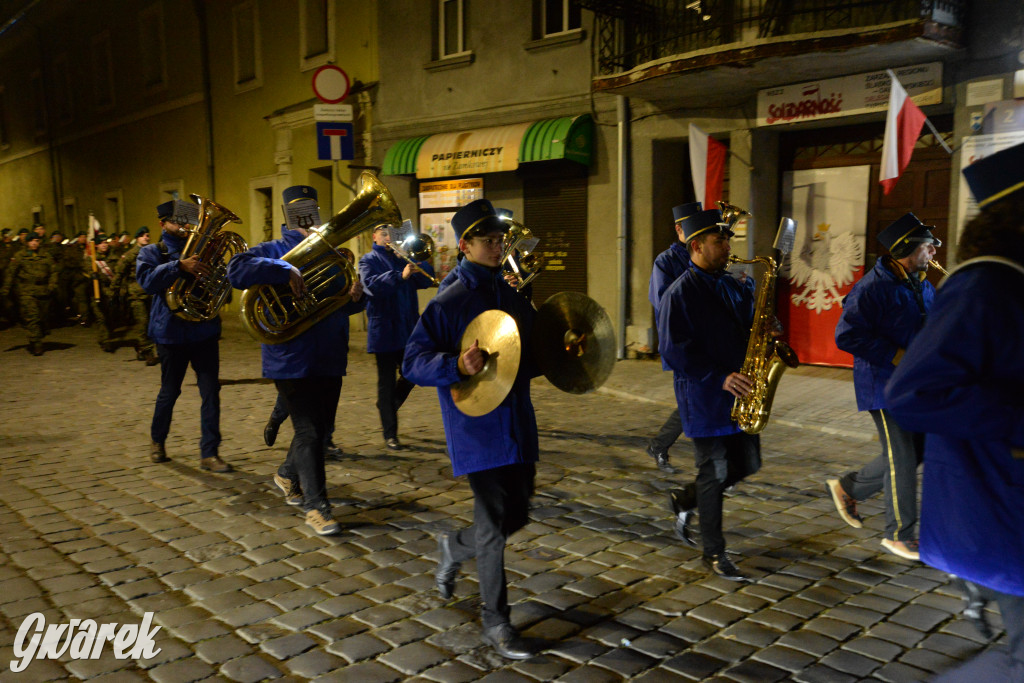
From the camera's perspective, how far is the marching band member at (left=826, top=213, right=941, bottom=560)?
4.57 m

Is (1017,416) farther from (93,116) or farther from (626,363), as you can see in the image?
(93,116)

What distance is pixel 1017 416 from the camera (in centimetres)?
227

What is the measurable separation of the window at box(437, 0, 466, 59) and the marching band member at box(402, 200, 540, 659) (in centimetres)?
1337

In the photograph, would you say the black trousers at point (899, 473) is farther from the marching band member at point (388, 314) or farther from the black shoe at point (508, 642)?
the marching band member at point (388, 314)

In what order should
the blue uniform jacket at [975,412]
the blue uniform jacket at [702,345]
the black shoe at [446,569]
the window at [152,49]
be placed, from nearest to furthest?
the blue uniform jacket at [975,412] → the black shoe at [446,569] → the blue uniform jacket at [702,345] → the window at [152,49]

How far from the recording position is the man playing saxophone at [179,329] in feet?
21.8

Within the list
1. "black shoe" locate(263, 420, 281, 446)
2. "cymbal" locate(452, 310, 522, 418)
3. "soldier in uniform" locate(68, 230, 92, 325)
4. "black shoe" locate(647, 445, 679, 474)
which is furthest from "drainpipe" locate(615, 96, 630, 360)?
"soldier in uniform" locate(68, 230, 92, 325)

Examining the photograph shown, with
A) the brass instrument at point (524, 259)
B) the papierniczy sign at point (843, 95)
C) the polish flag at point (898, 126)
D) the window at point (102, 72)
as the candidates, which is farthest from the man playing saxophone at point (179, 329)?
the window at point (102, 72)

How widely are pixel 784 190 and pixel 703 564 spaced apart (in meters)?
8.93

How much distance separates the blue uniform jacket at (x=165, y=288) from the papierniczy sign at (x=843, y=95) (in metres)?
8.32

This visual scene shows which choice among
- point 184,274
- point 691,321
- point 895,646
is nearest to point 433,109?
point 184,274

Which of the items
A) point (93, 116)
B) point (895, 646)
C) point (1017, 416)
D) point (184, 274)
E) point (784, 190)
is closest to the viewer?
point (1017, 416)

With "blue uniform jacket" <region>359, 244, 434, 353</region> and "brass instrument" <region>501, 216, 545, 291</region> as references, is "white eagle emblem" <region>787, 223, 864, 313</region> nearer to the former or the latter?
"brass instrument" <region>501, 216, 545, 291</region>

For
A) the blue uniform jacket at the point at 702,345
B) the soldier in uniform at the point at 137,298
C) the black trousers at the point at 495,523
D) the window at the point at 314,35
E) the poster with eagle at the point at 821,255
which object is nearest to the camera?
the black trousers at the point at 495,523
